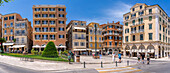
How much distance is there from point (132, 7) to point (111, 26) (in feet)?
53.3

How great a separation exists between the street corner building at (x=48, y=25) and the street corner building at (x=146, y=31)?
84.6 ft

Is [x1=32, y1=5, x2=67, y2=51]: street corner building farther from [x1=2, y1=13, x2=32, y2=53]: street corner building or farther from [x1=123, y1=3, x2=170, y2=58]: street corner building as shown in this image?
[x1=123, y1=3, x2=170, y2=58]: street corner building

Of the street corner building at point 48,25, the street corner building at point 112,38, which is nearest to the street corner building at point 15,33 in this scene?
the street corner building at point 48,25

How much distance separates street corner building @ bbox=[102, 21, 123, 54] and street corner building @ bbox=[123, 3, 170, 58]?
1142cm

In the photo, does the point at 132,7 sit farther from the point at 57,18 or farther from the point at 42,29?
the point at 42,29

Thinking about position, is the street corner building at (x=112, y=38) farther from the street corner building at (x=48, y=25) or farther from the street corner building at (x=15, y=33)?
the street corner building at (x=15, y=33)

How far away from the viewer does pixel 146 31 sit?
39.3 metres

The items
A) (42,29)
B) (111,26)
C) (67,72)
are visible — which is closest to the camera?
(67,72)

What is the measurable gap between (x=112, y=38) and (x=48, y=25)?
30.8 m

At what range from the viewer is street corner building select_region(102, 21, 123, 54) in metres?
57.7

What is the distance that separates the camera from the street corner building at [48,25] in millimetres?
46250

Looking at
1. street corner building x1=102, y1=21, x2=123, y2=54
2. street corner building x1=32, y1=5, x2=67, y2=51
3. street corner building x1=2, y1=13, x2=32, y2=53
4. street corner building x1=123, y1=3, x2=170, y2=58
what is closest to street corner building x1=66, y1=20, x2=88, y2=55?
street corner building x1=32, y1=5, x2=67, y2=51

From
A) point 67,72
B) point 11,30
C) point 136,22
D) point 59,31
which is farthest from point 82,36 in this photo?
point 67,72

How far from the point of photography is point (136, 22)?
42875 mm
